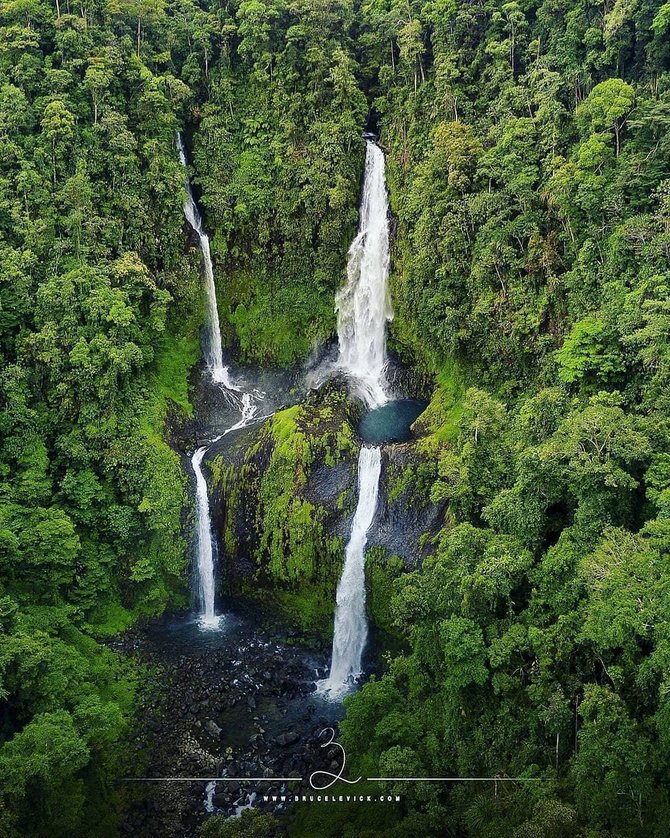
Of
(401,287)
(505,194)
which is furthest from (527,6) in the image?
(401,287)

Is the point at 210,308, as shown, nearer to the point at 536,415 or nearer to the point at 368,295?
the point at 368,295

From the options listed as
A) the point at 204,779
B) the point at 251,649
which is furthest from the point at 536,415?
the point at 204,779

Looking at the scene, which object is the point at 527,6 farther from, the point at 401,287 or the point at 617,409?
the point at 617,409

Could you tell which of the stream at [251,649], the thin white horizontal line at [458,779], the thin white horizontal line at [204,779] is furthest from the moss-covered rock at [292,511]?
the thin white horizontal line at [458,779]

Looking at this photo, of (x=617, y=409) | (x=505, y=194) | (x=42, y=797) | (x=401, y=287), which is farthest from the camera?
(x=401, y=287)

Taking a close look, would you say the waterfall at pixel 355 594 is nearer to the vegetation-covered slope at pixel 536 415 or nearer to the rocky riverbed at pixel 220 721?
the rocky riverbed at pixel 220 721
